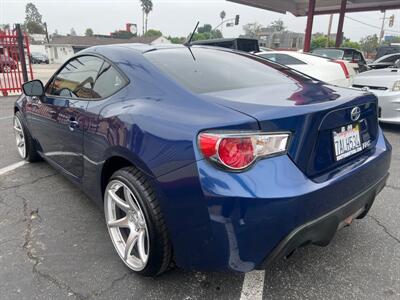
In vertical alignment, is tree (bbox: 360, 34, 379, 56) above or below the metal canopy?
below

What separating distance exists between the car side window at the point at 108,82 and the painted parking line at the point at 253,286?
4.90ft

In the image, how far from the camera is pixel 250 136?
1.61 metres

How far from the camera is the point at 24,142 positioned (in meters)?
4.09

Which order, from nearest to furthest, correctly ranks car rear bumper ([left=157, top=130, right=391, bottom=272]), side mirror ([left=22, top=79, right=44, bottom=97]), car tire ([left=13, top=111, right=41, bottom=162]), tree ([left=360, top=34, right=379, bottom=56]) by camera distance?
1. car rear bumper ([left=157, top=130, right=391, bottom=272])
2. side mirror ([left=22, top=79, right=44, bottom=97])
3. car tire ([left=13, top=111, right=41, bottom=162])
4. tree ([left=360, top=34, right=379, bottom=56])

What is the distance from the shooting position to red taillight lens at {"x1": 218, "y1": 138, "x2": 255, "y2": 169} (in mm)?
1593

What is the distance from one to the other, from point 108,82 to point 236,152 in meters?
1.29

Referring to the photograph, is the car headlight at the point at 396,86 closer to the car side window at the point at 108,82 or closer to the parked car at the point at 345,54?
the car side window at the point at 108,82

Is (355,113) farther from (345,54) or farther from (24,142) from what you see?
(345,54)

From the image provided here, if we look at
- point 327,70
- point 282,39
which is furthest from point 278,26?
point 327,70

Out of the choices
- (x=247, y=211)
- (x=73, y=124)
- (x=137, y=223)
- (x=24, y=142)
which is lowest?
(x=24, y=142)

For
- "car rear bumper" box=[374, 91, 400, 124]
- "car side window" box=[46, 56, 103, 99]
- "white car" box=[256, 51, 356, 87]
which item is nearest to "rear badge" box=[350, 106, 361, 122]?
"car side window" box=[46, 56, 103, 99]

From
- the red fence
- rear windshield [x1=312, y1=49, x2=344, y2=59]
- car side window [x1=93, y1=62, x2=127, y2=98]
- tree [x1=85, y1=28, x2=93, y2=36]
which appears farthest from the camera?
tree [x1=85, y1=28, x2=93, y2=36]

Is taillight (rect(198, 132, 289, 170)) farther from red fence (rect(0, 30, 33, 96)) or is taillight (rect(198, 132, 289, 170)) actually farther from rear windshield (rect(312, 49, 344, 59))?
rear windshield (rect(312, 49, 344, 59))

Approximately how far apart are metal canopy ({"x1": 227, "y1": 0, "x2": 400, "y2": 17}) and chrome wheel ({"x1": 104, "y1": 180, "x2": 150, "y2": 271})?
17.9 meters
